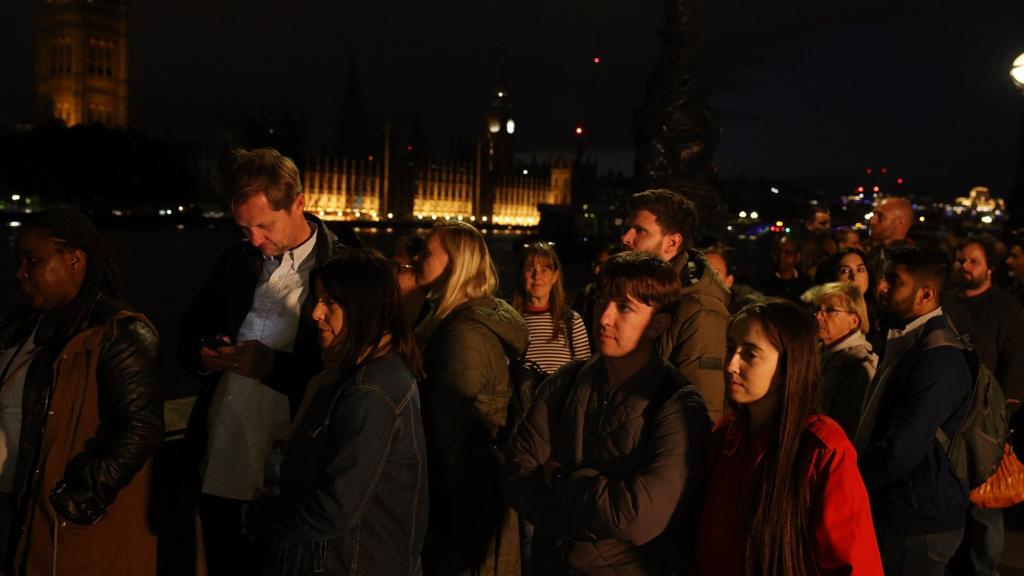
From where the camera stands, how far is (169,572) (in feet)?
9.78

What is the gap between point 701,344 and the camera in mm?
2689

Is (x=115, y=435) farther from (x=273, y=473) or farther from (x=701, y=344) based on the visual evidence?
(x=701, y=344)

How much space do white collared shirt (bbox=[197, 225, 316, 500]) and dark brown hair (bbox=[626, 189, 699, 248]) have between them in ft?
3.92

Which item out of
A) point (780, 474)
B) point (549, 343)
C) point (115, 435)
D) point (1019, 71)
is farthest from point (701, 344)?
point (1019, 71)

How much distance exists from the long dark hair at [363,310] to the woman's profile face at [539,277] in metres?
1.87

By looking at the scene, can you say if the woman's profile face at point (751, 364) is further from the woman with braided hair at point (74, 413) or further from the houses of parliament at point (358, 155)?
the houses of parliament at point (358, 155)

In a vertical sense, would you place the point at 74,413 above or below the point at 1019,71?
below

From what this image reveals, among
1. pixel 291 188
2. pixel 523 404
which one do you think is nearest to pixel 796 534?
pixel 523 404

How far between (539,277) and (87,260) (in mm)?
2014

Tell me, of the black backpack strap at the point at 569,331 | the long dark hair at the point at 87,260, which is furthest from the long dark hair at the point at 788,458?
the black backpack strap at the point at 569,331

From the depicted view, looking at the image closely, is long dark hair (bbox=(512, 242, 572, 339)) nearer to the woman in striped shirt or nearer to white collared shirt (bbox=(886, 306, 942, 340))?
the woman in striped shirt

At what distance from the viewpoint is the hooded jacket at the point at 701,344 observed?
2.69 meters

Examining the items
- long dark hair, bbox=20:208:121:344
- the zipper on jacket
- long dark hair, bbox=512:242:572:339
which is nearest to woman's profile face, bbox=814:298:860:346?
long dark hair, bbox=512:242:572:339

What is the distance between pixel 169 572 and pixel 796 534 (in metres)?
2.14
